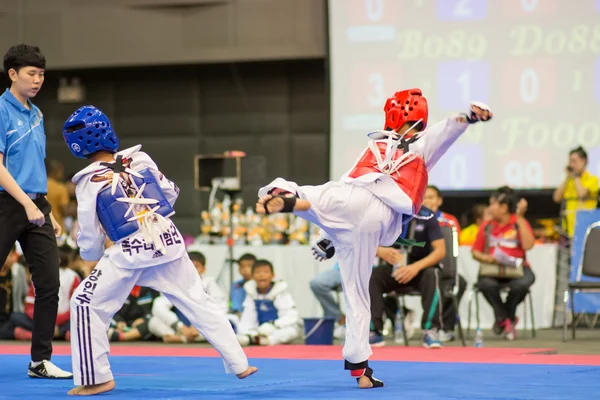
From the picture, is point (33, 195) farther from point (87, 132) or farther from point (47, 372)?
point (47, 372)

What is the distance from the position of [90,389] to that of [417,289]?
3.72m

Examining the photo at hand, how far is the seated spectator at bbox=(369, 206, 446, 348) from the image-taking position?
727 cm

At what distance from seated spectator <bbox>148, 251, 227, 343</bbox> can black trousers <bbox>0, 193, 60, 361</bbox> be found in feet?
10.3

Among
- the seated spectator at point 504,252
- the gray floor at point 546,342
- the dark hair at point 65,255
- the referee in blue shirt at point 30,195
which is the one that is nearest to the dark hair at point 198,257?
the gray floor at point 546,342

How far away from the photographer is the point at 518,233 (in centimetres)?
825

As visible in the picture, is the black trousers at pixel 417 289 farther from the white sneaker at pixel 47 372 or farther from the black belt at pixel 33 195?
the black belt at pixel 33 195

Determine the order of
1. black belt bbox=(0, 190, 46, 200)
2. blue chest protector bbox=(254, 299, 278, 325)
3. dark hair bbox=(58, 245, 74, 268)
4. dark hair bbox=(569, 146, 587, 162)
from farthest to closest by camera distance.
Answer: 1. dark hair bbox=(569, 146, 587, 162)
2. dark hair bbox=(58, 245, 74, 268)
3. blue chest protector bbox=(254, 299, 278, 325)
4. black belt bbox=(0, 190, 46, 200)

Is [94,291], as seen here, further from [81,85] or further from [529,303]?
[81,85]

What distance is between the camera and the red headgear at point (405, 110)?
15.2ft

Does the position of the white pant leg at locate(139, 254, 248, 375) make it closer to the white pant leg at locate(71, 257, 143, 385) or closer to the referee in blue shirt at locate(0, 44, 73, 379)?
the white pant leg at locate(71, 257, 143, 385)

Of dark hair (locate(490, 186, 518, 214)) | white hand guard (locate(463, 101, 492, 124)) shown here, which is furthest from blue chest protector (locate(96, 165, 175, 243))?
dark hair (locate(490, 186, 518, 214))

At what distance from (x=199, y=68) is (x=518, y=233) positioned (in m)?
6.39

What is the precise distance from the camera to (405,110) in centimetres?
464

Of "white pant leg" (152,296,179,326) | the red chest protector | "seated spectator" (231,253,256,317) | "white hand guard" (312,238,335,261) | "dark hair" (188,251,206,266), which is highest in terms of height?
the red chest protector
